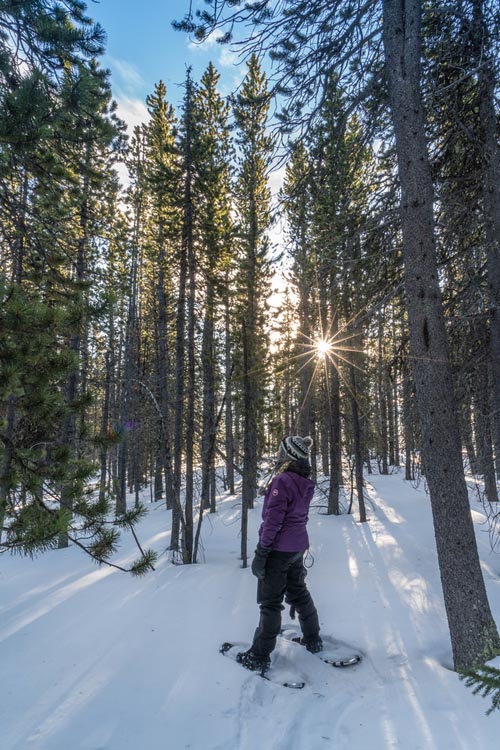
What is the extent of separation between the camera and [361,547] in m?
8.55

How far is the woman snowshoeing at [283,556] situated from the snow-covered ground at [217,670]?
0.86ft

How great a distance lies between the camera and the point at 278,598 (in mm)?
4109

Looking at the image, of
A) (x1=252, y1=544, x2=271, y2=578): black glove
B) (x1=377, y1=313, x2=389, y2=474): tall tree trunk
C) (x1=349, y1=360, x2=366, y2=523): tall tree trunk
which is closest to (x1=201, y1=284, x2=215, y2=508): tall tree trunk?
(x1=377, y1=313, x2=389, y2=474): tall tree trunk

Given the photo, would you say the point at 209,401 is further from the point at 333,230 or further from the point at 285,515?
the point at 285,515

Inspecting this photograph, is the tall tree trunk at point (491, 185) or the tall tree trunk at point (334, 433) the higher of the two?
the tall tree trunk at point (491, 185)

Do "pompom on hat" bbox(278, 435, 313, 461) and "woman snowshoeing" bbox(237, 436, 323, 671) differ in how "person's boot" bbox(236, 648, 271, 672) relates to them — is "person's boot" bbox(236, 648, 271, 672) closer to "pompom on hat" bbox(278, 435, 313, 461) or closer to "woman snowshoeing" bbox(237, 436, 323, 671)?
"woman snowshoeing" bbox(237, 436, 323, 671)

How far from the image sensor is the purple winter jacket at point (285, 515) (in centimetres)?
409

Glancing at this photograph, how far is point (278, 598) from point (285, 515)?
842 mm

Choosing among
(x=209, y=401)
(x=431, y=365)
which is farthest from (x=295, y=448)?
(x=209, y=401)

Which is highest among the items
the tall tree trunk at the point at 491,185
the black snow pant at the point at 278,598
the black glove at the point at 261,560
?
the tall tree trunk at the point at 491,185

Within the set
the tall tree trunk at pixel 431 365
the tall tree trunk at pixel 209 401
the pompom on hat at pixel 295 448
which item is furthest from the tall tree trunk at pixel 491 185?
the tall tree trunk at pixel 209 401

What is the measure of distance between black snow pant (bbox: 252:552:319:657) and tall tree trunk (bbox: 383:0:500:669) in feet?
4.66

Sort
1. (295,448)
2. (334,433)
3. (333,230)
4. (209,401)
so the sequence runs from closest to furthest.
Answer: (295,448) → (333,230) → (334,433) → (209,401)

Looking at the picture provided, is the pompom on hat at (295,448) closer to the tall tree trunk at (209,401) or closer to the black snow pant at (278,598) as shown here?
the black snow pant at (278,598)
